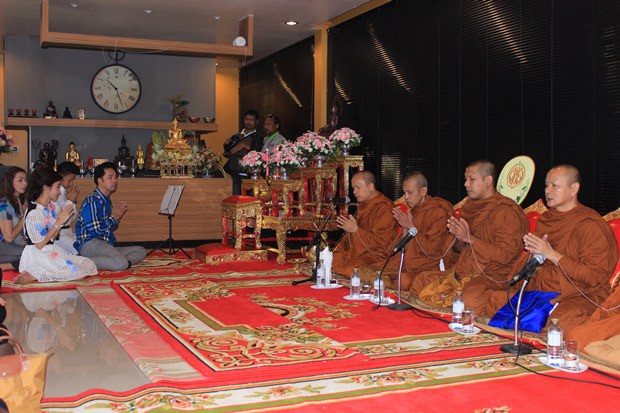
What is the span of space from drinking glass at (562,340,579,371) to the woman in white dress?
466 centimetres

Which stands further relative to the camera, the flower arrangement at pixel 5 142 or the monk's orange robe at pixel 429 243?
the flower arrangement at pixel 5 142

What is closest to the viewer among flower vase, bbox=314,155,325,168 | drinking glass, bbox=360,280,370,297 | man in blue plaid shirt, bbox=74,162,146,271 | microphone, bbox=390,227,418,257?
microphone, bbox=390,227,418,257

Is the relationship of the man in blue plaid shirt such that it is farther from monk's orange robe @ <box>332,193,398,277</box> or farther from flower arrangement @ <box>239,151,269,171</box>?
monk's orange robe @ <box>332,193,398,277</box>

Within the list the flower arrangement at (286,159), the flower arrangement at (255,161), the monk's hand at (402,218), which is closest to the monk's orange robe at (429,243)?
the monk's hand at (402,218)

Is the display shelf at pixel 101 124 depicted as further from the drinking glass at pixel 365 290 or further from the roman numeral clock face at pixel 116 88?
→ the drinking glass at pixel 365 290

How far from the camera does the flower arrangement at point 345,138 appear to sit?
29.3ft

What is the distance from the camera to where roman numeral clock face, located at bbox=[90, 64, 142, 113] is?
12133 mm

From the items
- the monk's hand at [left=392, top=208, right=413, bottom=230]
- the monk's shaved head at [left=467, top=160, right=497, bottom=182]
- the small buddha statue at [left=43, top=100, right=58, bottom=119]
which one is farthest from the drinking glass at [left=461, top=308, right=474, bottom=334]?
the small buddha statue at [left=43, top=100, right=58, bottom=119]

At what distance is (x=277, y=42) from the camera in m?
11.8

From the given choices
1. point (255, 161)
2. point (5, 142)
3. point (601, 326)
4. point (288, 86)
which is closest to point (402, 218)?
point (601, 326)

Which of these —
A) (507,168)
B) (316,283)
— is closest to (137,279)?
(316,283)

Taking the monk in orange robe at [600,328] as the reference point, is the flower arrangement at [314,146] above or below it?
above

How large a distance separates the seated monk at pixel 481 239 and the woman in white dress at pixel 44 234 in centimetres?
353

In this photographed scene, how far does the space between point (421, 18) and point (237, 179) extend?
4.03 meters
